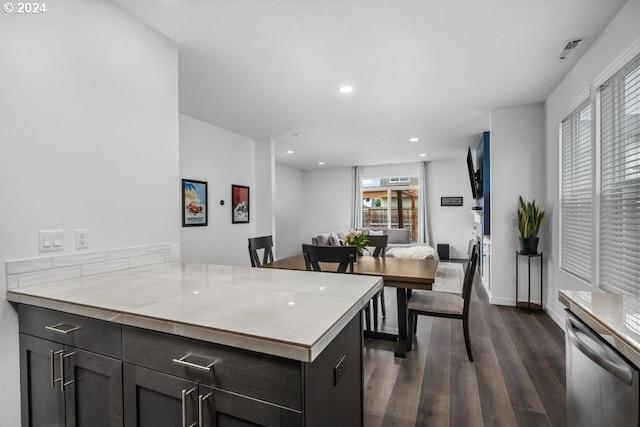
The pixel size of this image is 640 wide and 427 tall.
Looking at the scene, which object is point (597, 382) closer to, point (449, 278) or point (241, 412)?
point (241, 412)

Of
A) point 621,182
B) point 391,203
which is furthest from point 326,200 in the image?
point 621,182

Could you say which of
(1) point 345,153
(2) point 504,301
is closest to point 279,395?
(2) point 504,301

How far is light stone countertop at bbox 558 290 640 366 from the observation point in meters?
0.84

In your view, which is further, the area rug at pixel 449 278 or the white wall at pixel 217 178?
the area rug at pixel 449 278

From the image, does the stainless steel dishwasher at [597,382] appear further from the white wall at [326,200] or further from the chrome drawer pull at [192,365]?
the white wall at [326,200]

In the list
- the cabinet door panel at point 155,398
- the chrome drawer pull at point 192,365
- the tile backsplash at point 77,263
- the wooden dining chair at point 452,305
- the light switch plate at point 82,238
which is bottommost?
the wooden dining chair at point 452,305

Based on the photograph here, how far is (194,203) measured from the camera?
13.8 feet

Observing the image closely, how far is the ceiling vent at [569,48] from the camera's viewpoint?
7.72ft

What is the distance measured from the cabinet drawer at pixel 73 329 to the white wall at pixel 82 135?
14 cm

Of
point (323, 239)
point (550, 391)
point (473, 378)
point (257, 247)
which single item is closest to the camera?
point (550, 391)

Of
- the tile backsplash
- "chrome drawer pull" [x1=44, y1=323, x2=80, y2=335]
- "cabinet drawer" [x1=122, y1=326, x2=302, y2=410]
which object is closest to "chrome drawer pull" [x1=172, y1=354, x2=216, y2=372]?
"cabinet drawer" [x1=122, y1=326, x2=302, y2=410]

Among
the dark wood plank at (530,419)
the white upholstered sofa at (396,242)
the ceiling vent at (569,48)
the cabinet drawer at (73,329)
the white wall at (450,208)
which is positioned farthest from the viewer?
the white wall at (450,208)

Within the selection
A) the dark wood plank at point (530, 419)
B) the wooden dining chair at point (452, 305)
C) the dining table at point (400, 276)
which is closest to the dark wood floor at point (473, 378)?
the dark wood plank at point (530, 419)

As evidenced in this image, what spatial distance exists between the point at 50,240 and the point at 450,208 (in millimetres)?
8328
